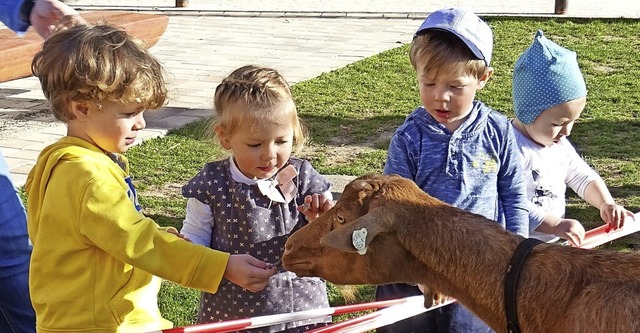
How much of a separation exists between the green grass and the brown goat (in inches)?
40.2

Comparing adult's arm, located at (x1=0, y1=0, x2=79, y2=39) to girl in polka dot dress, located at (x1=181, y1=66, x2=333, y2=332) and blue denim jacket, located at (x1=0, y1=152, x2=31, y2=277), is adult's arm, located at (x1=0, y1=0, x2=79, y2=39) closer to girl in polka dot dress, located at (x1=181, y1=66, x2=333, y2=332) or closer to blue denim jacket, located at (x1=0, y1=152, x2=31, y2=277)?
blue denim jacket, located at (x1=0, y1=152, x2=31, y2=277)

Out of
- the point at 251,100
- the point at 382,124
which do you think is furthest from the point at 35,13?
the point at 382,124

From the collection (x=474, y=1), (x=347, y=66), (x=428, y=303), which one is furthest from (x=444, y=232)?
(x=474, y=1)

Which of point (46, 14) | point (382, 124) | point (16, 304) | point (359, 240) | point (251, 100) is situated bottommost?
point (382, 124)

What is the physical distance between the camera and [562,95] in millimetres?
5242

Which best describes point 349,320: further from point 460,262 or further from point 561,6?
point 561,6

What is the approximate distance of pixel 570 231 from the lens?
5.09 m

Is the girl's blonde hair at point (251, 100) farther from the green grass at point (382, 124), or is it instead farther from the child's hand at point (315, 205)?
the green grass at point (382, 124)

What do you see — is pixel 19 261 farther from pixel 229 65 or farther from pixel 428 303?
pixel 229 65

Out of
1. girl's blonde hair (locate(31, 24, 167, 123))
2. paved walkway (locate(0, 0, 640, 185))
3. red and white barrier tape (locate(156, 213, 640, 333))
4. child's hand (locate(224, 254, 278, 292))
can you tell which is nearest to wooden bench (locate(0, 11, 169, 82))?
paved walkway (locate(0, 0, 640, 185))

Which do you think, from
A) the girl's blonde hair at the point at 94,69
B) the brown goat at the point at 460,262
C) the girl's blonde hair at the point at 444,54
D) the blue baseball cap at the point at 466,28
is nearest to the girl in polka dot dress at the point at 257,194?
the brown goat at the point at 460,262

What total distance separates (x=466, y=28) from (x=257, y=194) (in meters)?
1.26

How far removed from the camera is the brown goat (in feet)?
11.6

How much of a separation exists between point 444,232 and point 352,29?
45.7ft
